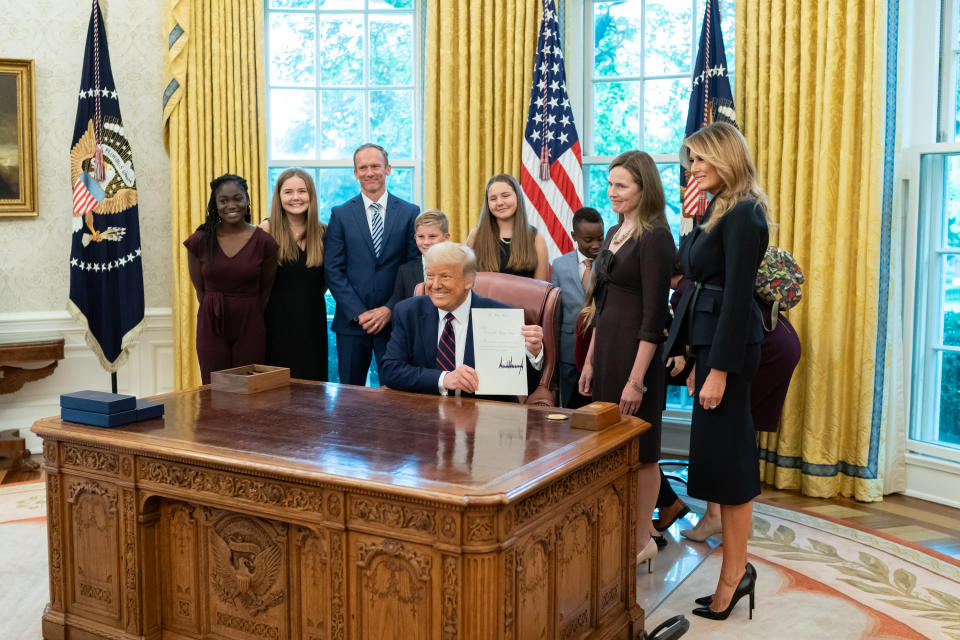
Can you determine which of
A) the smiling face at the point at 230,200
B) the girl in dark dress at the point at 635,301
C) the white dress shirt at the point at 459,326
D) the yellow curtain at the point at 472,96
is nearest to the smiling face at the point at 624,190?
the girl in dark dress at the point at 635,301

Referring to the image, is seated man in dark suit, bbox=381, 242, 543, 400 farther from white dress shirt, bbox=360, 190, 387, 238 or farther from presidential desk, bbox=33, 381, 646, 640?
white dress shirt, bbox=360, 190, 387, 238

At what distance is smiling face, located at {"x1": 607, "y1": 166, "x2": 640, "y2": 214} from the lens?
10.4ft

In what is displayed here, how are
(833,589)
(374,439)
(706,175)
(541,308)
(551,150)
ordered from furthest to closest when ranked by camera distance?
(551,150) < (541,308) < (833,589) < (706,175) < (374,439)

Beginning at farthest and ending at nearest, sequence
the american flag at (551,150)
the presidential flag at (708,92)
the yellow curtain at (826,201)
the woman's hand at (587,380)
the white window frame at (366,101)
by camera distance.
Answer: the white window frame at (366,101) → the american flag at (551,150) → the presidential flag at (708,92) → the yellow curtain at (826,201) → the woman's hand at (587,380)

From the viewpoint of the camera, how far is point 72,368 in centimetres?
582

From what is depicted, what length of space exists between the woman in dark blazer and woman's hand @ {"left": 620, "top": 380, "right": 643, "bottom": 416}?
209mm

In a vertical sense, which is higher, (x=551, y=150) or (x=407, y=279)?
(x=551, y=150)

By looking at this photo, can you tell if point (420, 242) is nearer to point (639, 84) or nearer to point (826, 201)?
point (826, 201)

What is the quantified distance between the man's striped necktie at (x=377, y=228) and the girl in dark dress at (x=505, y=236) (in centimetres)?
47

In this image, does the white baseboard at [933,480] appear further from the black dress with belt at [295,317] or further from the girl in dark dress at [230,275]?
the girl in dark dress at [230,275]

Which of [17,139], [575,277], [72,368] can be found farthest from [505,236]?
[17,139]

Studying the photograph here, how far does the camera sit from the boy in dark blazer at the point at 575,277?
4219 millimetres

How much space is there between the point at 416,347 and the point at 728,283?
3.96 feet

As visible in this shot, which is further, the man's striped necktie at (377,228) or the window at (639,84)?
the window at (639,84)
